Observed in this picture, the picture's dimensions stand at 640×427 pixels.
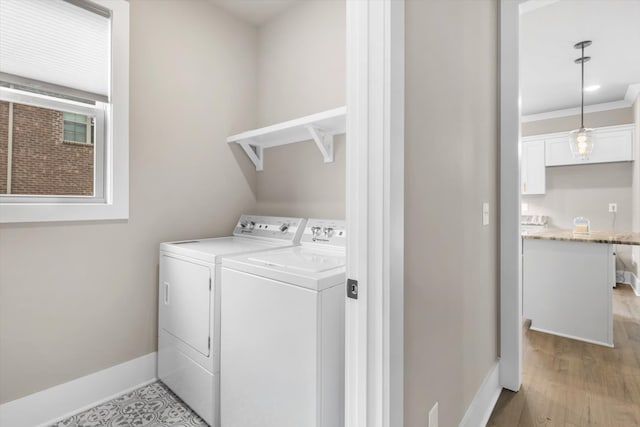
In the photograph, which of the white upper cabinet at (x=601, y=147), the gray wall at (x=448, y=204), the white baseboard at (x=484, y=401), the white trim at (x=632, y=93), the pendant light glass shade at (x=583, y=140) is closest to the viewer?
the gray wall at (x=448, y=204)

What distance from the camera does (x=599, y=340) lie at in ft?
8.59

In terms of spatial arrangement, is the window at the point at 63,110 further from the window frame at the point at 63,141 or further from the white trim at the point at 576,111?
the white trim at the point at 576,111

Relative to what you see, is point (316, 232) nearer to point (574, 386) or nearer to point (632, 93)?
point (574, 386)

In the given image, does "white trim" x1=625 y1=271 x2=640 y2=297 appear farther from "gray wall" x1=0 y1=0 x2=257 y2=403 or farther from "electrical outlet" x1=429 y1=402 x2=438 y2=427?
"gray wall" x1=0 y1=0 x2=257 y2=403

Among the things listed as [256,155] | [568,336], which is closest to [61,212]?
[256,155]

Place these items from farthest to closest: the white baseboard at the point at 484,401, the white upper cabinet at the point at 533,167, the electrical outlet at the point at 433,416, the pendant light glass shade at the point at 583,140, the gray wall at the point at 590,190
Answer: the white upper cabinet at the point at 533,167, the gray wall at the point at 590,190, the pendant light glass shade at the point at 583,140, the white baseboard at the point at 484,401, the electrical outlet at the point at 433,416

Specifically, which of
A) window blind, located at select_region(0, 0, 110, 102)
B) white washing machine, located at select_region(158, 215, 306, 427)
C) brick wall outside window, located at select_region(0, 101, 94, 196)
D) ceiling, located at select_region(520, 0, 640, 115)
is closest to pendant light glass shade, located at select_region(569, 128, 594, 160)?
ceiling, located at select_region(520, 0, 640, 115)

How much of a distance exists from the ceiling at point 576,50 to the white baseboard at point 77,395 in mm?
3228

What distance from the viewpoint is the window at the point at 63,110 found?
1.65m

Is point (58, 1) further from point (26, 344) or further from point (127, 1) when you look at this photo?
point (26, 344)

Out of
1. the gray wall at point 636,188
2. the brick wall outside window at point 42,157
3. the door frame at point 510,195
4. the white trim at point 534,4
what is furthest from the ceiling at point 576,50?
the brick wall outside window at point 42,157

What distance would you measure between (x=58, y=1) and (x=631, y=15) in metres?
4.10

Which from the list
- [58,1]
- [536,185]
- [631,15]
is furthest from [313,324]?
[536,185]

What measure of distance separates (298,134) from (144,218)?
1.16 metres
